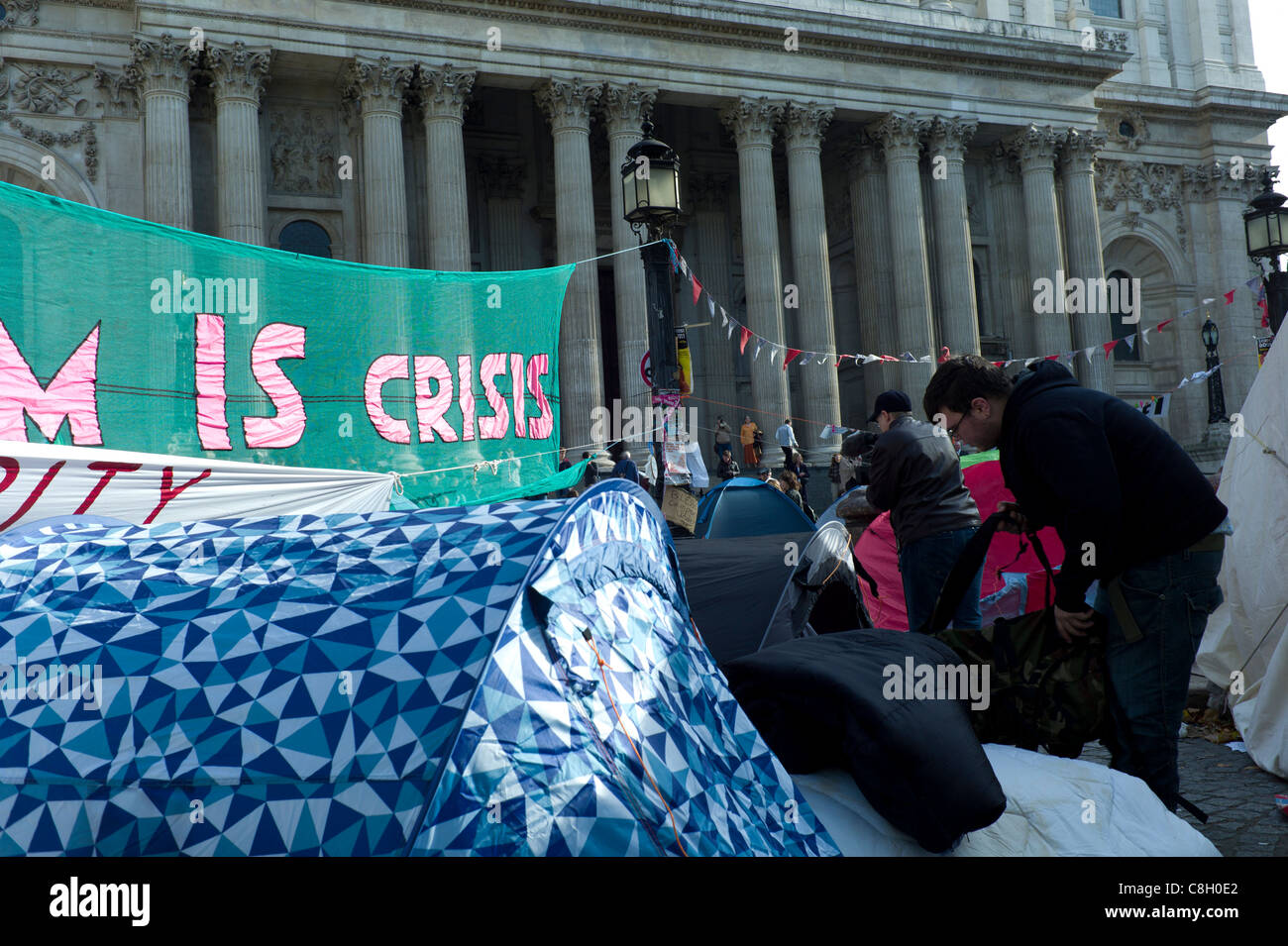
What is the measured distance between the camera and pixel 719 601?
7.45 m

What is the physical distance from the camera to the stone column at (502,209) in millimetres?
30781

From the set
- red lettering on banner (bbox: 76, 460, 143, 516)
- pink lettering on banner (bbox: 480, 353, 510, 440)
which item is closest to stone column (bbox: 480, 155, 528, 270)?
pink lettering on banner (bbox: 480, 353, 510, 440)

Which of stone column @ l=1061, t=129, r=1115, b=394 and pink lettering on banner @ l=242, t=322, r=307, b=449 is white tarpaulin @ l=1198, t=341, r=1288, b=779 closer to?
pink lettering on banner @ l=242, t=322, r=307, b=449

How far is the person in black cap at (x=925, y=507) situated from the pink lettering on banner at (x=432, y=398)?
3.50 m

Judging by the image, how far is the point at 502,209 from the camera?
102 feet

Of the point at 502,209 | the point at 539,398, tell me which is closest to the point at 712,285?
the point at 502,209

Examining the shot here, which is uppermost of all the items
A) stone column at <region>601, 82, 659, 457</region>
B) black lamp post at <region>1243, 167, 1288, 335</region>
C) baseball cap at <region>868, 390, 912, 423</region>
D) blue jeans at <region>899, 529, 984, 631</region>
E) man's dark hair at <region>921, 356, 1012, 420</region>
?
stone column at <region>601, 82, 659, 457</region>

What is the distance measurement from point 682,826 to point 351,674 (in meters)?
0.99

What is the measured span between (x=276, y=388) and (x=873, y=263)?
27.2 meters

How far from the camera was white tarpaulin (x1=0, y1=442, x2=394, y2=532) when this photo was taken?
5.61 meters

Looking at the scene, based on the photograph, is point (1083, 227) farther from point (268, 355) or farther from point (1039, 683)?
point (1039, 683)

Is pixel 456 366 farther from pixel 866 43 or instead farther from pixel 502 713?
pixel 866 43

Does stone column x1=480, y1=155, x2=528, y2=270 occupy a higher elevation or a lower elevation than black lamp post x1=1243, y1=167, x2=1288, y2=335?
higher

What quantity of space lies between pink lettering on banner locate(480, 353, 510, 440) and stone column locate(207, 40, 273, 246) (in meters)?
17.5
